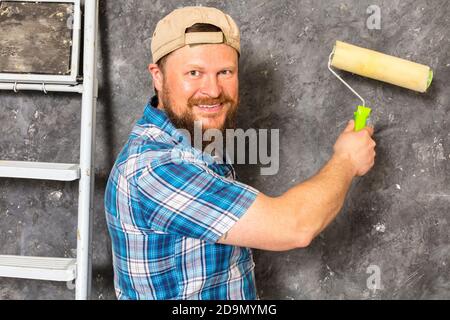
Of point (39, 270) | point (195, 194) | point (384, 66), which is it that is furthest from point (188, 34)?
point (39, 270)

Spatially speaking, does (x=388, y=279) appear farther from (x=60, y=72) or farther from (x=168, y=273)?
(x=60, y=72)

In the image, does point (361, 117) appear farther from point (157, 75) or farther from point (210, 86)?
point (157, 75)

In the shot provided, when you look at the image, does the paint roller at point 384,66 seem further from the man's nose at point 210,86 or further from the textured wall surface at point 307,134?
the man's nose at point 210,86

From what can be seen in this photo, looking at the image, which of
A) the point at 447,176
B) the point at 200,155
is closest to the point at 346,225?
the point at 447,176

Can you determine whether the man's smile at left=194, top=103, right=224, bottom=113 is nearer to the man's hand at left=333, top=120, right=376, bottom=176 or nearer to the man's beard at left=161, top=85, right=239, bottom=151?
the man's beard at left=161, top=85, right=239, bottom=151

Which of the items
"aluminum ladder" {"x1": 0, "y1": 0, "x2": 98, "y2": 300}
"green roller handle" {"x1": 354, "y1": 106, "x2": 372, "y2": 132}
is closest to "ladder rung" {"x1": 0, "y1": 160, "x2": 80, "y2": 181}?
"aluminum ladder" {"x1": 0, "y1": 0, "x2": 98, "y2": 300}

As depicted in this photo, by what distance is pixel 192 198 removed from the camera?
0.94 m

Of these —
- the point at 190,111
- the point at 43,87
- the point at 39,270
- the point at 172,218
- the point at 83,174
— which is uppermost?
the point at 43,87

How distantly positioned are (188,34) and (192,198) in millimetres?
372

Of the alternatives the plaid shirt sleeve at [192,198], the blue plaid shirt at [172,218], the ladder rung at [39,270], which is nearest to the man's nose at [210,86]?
the blue plaid shirt at [172,218]

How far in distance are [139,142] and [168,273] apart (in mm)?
271

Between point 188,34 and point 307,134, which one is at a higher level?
point 188,34

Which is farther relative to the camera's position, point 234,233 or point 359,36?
point 359,36
